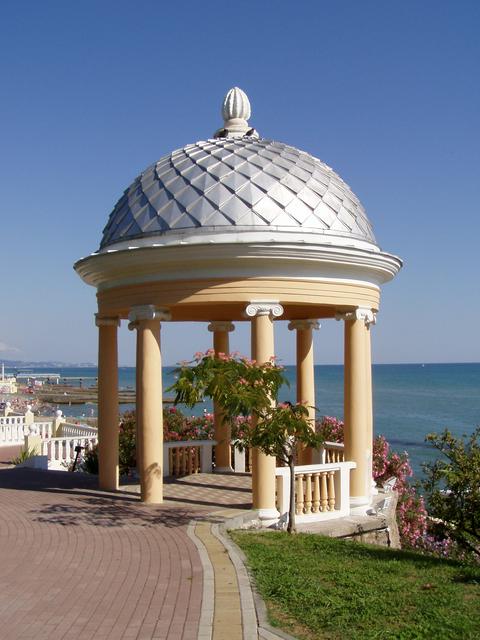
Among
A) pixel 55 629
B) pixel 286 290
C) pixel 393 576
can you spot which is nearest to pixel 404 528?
pixel 286 290

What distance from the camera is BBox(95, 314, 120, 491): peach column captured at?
52.0ft

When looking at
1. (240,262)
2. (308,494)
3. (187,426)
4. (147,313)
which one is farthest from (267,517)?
(187,426)

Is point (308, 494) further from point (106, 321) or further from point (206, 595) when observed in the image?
point (106, 321)

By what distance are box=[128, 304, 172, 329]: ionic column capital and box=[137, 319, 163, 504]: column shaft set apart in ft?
0.31

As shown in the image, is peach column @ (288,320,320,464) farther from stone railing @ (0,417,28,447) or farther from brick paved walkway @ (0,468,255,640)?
stone railing @ (0,417,28,447)

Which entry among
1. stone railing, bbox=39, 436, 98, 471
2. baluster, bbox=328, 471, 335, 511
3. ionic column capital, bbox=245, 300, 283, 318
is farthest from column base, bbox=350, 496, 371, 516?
stone railing, bbox=39, 436, 98, 471

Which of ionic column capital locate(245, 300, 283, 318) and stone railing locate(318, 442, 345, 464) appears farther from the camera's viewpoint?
stone railing locate(318, 442, 345, 464)

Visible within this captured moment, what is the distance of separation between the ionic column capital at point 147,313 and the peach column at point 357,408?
3.60 metres

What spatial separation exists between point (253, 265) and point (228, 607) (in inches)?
263

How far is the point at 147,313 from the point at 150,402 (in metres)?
1.69

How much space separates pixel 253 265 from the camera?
42.8 ft

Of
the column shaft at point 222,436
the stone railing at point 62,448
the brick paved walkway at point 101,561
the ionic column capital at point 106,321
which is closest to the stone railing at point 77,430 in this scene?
the stone railing at point 62,448

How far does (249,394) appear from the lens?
10.9 m

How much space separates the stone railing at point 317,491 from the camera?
13.2 meters
